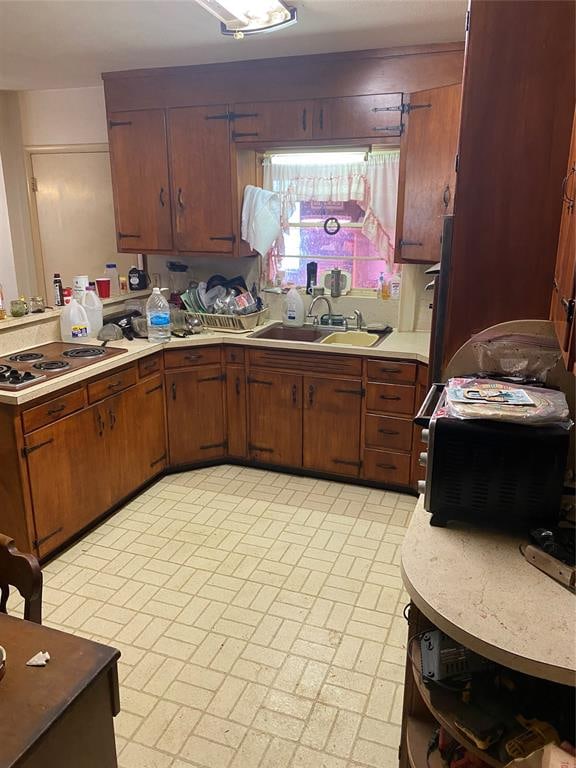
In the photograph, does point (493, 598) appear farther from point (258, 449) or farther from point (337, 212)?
point (337, 212)

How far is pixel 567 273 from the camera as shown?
1334 millimetres

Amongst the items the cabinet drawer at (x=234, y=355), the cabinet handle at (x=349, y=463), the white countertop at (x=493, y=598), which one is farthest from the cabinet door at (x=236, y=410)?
the white countertop at (x=493, y=598)

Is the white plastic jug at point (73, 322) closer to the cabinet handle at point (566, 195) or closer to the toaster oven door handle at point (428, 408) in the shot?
the toaster oven door handle at point (428, 408)

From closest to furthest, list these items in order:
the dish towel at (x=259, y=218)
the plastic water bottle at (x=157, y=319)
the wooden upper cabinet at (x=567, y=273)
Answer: the wooden upper cabinet at (x=567, y=273) → the plastic water bottle at (x=157, y=319) → the dish towel at (x=259, y=218)

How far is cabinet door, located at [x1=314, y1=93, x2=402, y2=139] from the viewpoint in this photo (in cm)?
320

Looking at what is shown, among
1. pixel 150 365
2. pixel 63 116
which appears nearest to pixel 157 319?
pixel 150 365

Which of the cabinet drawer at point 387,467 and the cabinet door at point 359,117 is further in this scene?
the cabinet drawer at point 387,467

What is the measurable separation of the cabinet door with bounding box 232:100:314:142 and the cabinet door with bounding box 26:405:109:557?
1905 millimetres

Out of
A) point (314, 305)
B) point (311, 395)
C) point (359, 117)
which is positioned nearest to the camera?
point (359, 117)

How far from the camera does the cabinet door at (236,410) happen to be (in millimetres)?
3670

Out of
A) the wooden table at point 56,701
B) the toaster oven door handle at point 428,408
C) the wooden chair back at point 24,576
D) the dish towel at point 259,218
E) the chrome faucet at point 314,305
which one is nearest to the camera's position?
the wooden table at point 56,701

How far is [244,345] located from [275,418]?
505mm

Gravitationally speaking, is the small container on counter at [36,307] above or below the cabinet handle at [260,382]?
above

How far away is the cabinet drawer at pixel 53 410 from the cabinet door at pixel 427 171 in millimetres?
1930
